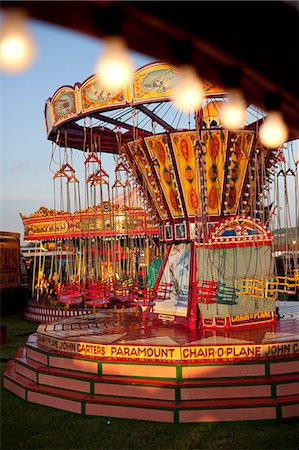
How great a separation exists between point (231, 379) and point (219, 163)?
475cm

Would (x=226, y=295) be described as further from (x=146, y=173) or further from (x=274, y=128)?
(x=274, y=128)

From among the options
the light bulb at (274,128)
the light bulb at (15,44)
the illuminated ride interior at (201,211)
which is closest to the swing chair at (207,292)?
the illuminated ride interior at (201,211)

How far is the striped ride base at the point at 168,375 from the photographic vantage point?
7059 millimetres

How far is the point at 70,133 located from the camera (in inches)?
488

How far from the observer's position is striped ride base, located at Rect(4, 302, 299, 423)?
7.06 m

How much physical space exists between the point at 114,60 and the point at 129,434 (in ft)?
19.3

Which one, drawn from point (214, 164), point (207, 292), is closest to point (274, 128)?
point (207, 292)

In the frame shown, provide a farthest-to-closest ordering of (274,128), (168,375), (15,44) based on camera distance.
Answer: (168,375) < (274,128) < (15,44)

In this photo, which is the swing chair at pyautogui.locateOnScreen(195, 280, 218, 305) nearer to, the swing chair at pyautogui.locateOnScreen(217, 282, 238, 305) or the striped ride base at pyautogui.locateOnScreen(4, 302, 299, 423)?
the swing chair at pyautogui.locateOnScreen(217, 282, 238, 305)

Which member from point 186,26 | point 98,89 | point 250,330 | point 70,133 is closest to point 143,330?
point 250,330

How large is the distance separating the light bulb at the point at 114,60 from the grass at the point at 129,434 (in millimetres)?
5366

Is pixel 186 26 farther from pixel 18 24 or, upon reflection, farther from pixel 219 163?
pixel 219 163

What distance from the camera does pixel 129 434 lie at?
6.73 metres

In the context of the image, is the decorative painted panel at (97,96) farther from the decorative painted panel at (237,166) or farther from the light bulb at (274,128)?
the light bulb at (274,128)
